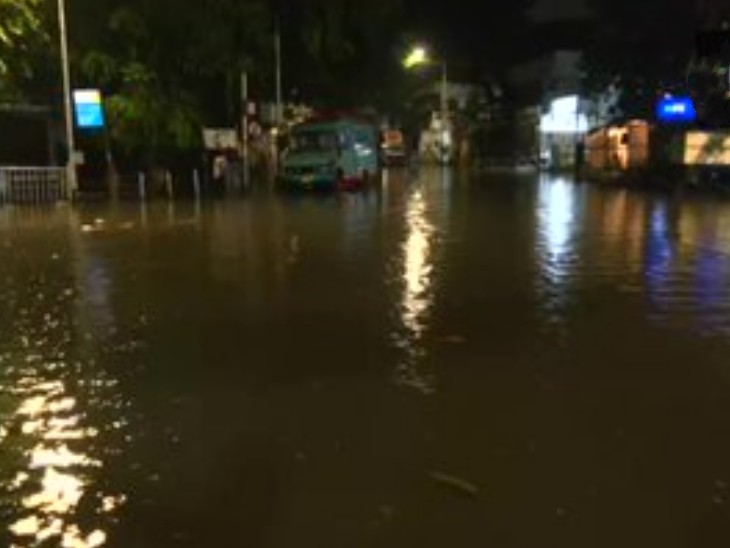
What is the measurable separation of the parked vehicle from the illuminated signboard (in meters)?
7.33

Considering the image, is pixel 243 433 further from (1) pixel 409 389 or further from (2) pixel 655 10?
(2) pixel 655 10

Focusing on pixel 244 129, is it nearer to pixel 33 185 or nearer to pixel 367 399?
pixel 33 185

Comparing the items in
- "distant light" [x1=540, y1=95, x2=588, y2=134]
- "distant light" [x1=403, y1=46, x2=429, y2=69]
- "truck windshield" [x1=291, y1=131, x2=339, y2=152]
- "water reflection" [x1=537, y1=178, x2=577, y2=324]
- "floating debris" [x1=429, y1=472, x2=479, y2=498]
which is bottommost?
"water reflection" [x1=537, y1=178, x2=577, y2=324]

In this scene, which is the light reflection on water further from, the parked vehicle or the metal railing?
the metal railing

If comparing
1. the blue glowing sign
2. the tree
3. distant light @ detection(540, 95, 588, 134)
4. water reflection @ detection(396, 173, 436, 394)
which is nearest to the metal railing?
the tree

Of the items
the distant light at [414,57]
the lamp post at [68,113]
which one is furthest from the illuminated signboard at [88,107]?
the distant light at [414,57]

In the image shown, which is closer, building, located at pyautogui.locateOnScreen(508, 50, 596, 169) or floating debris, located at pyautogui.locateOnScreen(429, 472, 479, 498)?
floating debris, located at pyautogui.locateOnScreen(429, 472, 479, 498)

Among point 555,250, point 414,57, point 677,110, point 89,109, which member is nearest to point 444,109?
point 414,57

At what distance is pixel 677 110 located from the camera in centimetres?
4978

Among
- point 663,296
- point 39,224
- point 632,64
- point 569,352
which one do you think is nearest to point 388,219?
point 39,224

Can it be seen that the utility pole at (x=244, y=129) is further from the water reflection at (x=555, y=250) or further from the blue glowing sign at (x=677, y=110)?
the blue glowing sign at (x=677, y=110)

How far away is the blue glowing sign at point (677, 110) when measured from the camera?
49406mm

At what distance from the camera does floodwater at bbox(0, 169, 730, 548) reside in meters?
6.41

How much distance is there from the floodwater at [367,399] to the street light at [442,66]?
45.1 meters
